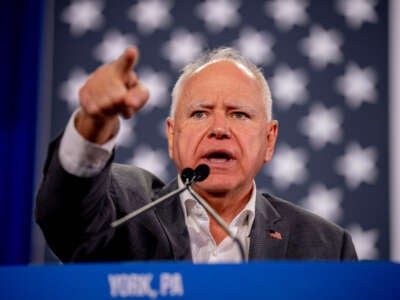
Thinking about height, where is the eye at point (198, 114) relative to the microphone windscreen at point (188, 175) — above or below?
above

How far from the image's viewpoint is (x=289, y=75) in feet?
10.2

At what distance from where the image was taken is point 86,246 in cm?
137

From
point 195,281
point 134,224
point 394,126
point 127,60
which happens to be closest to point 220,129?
point 134,224

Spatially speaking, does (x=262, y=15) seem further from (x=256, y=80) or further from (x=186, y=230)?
(x=186, y=230)

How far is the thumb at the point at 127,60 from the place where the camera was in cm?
98

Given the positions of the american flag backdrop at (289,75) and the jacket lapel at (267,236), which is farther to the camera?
the american flag backdrop at (289,75)

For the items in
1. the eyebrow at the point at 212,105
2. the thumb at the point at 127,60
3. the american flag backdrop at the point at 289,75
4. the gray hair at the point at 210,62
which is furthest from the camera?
the american flag backdrop at the point at 289,75

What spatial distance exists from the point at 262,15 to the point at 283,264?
2564 mm

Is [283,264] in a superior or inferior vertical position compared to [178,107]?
inferior

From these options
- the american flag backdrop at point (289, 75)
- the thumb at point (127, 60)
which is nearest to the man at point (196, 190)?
the thumb at point (127, 60)

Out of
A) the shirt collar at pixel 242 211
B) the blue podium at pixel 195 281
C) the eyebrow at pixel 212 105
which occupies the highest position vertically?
the eyebrow at pixel 212 105

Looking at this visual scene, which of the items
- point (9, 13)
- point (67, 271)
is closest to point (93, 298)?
point (67, 271)

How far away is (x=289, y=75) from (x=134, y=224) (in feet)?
6.11

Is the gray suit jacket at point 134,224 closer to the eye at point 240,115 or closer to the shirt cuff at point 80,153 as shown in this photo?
the shirt cuff at point 80,153
